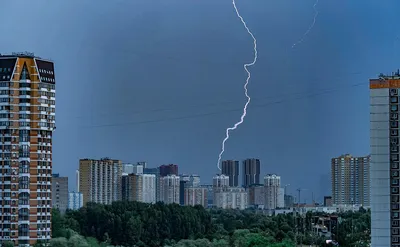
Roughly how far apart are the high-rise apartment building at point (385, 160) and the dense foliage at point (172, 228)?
8379 mm

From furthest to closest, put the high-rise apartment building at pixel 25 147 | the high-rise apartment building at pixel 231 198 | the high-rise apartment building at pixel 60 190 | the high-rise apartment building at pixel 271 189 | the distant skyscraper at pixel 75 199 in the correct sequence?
the high-rise apartment building at pixel 271 189 → the high-rise apartment building at pixel 231 198 → the distant skyscraper at pixel 75 199 → the high-rise apartment building at pixel 60 190 → the high-rise apartment building at pixel 25 147

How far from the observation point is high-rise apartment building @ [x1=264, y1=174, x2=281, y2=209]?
247 ft

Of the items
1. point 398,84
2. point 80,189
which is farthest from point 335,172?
point 398,84

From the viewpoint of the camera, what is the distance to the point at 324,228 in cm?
3928

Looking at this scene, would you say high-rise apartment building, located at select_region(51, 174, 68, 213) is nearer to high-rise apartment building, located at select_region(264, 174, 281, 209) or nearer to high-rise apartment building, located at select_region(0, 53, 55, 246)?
high-rise apartment building, located at select_region(0, 53, 55, 246)

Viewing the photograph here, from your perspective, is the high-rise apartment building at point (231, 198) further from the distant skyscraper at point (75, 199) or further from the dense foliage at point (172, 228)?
the dense foliage at point (172, 228)

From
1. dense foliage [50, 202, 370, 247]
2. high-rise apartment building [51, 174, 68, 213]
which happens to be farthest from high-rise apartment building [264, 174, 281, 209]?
dense foliage [50, 202, 370, 247]

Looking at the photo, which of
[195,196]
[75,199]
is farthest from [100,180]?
[195,196]

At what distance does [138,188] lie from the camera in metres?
60.8

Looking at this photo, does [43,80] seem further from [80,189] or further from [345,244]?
[80,189]

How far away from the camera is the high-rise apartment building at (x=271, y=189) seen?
247ft

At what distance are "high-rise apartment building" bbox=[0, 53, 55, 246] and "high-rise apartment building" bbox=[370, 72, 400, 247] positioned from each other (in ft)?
33.5

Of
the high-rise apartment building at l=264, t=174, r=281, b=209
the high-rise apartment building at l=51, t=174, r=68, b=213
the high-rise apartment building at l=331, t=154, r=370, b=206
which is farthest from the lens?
the high-rise apartment building at l=264, t=174, r=281, b=209

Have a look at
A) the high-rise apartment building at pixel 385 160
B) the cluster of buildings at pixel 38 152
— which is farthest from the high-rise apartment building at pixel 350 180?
the high-rise apartment building at pixel 385 160
